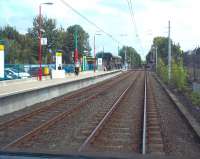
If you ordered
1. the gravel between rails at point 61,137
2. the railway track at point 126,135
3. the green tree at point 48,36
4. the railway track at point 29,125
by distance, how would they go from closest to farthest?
the gravel between rails at point 61,137 → the railway track at point 126,135 → the railway track at point 29,125 → the green tree at point 48,36

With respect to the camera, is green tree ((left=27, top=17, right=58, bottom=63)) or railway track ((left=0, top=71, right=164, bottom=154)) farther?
green tree ((left=27, top=17, right=58, bottom=63))

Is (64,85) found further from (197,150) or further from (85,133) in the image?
(197,150)

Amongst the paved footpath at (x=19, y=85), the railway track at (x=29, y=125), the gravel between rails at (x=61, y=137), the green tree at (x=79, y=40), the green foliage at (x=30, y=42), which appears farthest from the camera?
the green tree at (x=79, y=40)

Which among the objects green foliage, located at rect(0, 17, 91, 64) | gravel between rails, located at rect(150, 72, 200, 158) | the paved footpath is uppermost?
green foliage, located at rect(0, 17, 91, 64)

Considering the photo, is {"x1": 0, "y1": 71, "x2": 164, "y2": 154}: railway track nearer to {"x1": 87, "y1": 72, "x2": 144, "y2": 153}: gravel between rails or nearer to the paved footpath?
{"x1": 87, "y1": 72, "x2": 144, "y2": 153}: gravel between rails

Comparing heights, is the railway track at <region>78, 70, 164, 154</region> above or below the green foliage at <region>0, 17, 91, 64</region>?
below

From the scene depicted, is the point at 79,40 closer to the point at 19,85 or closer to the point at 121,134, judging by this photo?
the point at 19,85

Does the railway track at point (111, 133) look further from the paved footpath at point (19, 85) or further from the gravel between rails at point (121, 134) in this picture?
the paved footpath at point (19, 85)

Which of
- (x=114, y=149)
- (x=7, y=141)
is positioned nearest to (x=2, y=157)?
(x=114, y=149)

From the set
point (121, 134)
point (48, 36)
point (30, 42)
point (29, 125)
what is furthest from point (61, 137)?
point (30, 42)

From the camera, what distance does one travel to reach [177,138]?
1222cm

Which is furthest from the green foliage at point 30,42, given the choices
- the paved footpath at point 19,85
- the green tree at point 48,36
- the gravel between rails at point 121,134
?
the gravel between rails at point 121,134

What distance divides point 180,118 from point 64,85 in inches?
562

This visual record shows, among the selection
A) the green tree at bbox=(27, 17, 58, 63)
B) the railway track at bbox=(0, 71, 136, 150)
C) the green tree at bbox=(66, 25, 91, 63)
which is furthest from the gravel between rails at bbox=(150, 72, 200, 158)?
the green tree at bbox=(66, 25, 91, 63)
